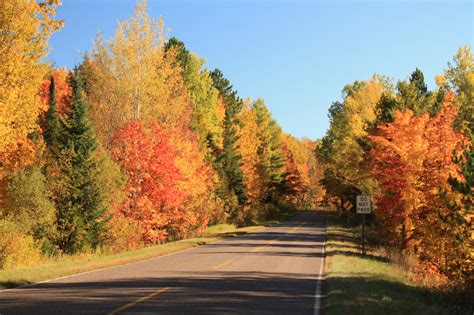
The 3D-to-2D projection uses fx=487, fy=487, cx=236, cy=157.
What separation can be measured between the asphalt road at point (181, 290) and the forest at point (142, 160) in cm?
581

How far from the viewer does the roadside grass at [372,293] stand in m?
11.4

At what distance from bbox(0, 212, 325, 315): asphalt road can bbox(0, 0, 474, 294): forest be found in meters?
5.81

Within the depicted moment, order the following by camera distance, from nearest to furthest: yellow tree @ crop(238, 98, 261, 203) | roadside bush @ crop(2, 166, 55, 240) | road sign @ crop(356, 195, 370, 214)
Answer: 1. road sign @ crop(356, 195, 370, 214)
2. roadside bush @ crop(2, 166, 55, 240)
3. yellow tree @ crop(238, 98, 261, 203)

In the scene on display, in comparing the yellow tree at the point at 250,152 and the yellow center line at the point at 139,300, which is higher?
the yellow tree at the point at 250,152

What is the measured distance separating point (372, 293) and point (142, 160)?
22255 mm

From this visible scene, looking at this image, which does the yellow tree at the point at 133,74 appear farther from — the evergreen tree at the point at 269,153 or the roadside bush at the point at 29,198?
the evergreen tree at the point at 269,153

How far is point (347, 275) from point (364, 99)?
4299 cm

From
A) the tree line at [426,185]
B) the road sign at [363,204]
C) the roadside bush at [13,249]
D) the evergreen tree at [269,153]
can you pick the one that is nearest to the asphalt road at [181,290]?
the tree line at [426,185]

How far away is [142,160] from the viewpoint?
108ft

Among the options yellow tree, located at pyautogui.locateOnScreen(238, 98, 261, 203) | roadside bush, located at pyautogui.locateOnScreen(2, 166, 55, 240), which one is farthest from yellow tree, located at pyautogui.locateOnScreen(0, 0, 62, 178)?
yellow tree, located at pyautogui.locateOnScreen(238, 98, 261, 203)

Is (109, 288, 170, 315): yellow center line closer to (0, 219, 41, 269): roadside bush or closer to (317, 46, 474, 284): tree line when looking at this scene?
(317, 46, 474, 284): tree line

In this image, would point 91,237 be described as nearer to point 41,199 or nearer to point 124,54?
point 41,199

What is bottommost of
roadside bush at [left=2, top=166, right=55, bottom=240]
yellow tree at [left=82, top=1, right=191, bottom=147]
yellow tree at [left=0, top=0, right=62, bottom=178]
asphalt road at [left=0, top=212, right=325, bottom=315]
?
asphalt road at [left=0, top=212, right=325, bottom=315]

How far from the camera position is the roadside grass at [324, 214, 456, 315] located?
11.4m
